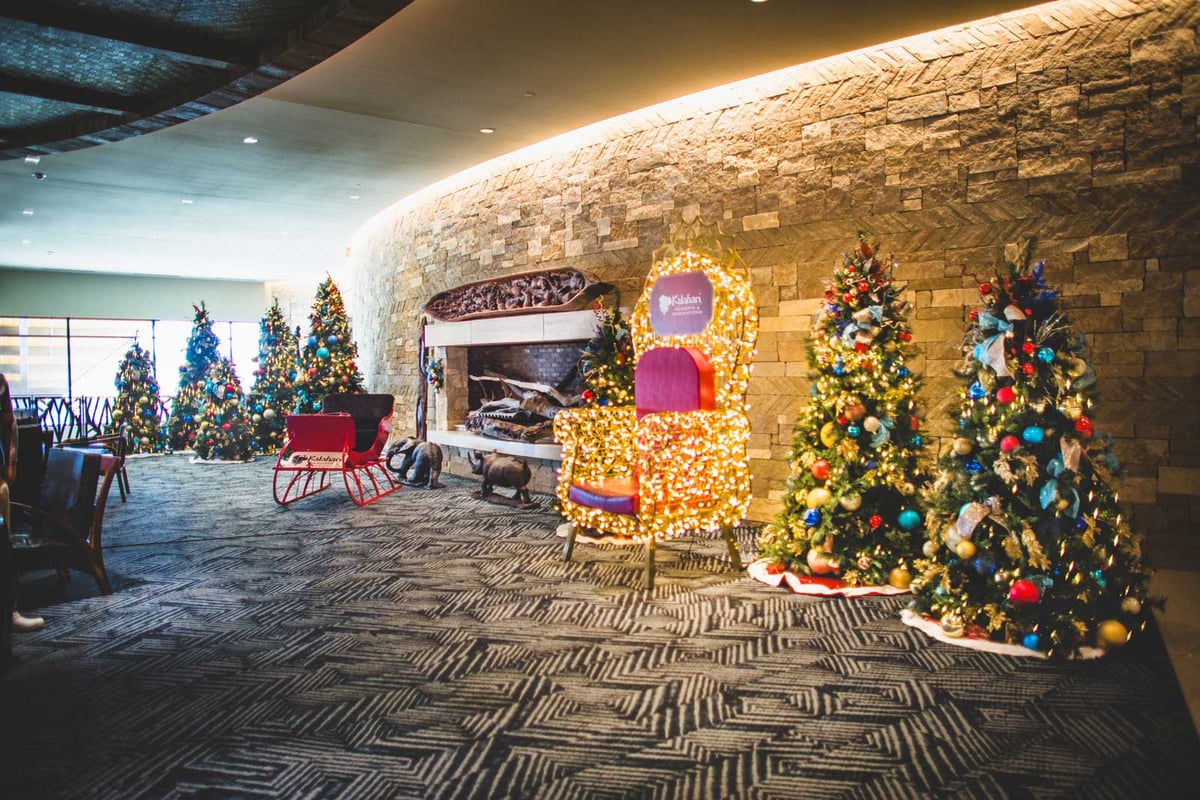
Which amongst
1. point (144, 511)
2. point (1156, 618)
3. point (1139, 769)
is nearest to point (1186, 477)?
point (1156, 618)

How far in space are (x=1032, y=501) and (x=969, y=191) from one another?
229cm

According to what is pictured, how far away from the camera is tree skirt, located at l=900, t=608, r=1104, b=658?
3.17 metres

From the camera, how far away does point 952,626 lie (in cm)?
339

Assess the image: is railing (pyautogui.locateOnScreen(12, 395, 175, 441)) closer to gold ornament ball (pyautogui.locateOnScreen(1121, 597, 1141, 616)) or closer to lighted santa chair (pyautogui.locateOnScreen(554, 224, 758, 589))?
lighted santa chair (pyautogui.locateOnScreen(554, 224, 758, 589))

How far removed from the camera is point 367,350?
1130 centimetres

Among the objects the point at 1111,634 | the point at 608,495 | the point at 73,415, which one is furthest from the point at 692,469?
the point at 73,415

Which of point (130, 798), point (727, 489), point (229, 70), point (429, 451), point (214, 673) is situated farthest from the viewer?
point (429, 451)

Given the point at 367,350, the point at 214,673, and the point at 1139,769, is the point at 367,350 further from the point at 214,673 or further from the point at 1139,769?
the point at 1139,769

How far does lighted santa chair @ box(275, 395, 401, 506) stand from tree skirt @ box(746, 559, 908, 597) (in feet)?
13.3

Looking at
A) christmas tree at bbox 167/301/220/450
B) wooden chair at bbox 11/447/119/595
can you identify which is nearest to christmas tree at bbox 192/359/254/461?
christmas tree at bbox 167/301/220/450

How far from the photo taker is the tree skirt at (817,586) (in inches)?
160

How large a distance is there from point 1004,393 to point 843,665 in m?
1.45

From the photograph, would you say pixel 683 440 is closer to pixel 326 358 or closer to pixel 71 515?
pixel 71 515

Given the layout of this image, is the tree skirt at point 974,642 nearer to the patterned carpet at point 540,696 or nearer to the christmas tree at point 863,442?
the patterned carpet at point 540,696
